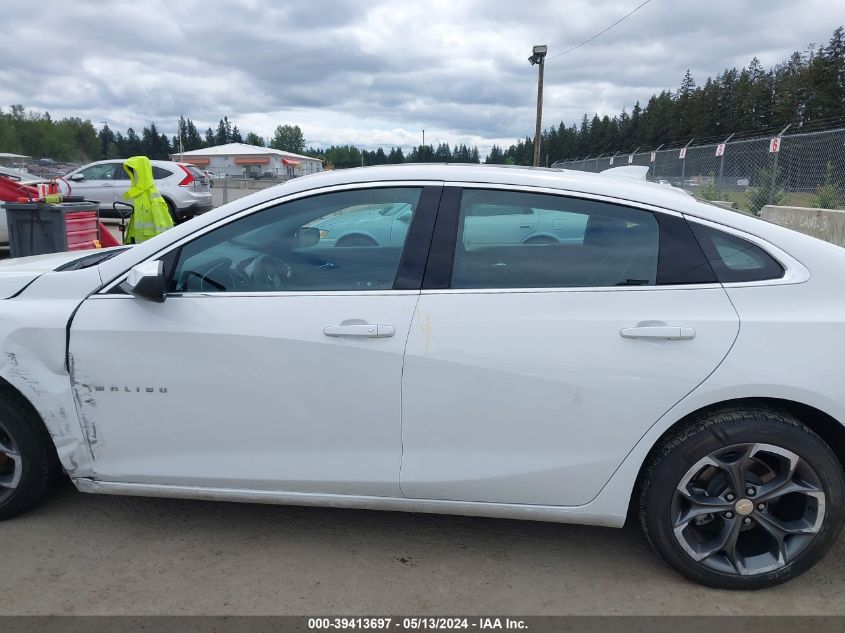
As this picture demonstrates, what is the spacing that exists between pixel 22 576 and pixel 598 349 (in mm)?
2456

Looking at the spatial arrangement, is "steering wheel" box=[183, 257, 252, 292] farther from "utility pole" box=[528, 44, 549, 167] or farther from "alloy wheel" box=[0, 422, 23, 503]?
"utility pole" box=[528, 44, 549, 167]

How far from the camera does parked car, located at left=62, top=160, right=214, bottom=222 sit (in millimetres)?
15383

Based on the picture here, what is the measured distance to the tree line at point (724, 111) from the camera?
56625 mm

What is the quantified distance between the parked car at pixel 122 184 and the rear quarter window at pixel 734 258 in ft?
48.4

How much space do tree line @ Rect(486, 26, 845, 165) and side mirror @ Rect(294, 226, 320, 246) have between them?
1725 inches

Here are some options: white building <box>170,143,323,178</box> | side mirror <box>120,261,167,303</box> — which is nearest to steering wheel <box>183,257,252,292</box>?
side mirror <box>120,261,167,303</box>

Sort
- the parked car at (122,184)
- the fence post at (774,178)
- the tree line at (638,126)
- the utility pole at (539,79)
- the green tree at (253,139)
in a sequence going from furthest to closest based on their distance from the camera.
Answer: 1. the green tree at (253,139)
2. the tree line at (638,126)
3. the utility pole at (539,79)
4. the parked car at (122,184)
5. the fence post at (774,178)

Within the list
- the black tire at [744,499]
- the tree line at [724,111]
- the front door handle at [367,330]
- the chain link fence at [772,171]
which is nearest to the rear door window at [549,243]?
the front door handle at [367,330]

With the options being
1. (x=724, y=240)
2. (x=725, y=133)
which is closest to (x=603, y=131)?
(x=725, y=133)

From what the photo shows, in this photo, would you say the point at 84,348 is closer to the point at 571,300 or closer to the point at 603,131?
the point at 571,300

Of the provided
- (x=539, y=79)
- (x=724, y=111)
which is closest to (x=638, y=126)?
(x=724, y=111)

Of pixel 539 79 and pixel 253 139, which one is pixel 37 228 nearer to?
pixel 539 79

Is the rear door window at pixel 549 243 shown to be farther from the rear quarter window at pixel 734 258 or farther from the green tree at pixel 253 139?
the green tree at pixel 253 139

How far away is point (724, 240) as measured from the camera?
8.02 ft
